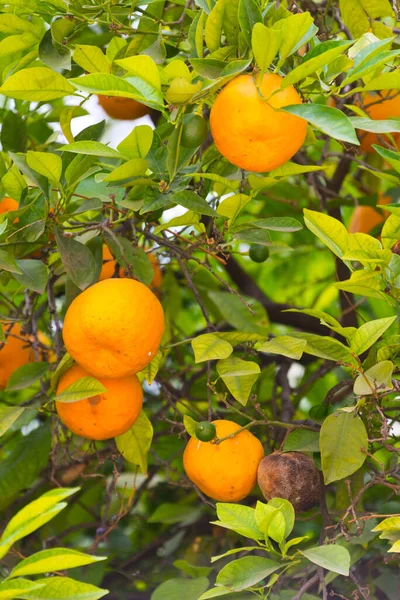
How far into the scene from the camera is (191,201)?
1050 millimetres

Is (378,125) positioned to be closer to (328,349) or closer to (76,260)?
(328,349)

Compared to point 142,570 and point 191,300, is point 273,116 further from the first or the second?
point 191,300

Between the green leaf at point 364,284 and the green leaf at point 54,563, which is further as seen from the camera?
the green leaf at point 364,284

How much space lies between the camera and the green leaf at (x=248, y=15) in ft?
3.05

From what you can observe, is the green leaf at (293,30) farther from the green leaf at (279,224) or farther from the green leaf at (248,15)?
the green leaf at (279,224)

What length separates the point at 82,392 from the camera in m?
1.09

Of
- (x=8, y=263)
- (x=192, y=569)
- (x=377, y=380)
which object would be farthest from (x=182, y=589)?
(x=8, y=263)

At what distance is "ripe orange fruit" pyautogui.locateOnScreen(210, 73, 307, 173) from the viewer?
94cm

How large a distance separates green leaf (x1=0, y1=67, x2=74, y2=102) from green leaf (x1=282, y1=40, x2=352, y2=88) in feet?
1.00

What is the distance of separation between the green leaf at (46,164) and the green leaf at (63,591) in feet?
1.67

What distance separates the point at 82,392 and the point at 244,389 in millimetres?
227

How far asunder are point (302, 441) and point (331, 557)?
0.85 feet

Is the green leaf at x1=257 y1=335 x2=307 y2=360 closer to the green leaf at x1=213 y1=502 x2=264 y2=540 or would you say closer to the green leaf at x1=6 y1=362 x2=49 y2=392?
the green leaf at x1=213 y1=502 x2=264 y2=540

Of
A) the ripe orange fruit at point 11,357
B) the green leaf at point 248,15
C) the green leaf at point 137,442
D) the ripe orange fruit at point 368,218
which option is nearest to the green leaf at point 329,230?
the green leaf at point 248,15
